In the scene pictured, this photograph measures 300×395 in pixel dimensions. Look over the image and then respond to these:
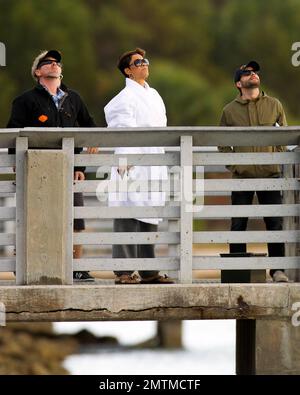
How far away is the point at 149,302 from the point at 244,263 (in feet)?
2.51

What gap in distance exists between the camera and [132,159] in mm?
11203

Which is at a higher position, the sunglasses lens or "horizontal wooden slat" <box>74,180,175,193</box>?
the sunglasses lens

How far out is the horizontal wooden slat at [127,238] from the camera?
1113 centimetres

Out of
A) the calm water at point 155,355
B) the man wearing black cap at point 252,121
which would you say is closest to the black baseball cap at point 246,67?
the man wearing black cap at point 252,121

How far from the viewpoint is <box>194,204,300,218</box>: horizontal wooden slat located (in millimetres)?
11188

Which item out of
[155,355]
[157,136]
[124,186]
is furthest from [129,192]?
[155,355]

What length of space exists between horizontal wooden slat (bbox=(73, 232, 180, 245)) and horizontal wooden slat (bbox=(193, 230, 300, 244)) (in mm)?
195

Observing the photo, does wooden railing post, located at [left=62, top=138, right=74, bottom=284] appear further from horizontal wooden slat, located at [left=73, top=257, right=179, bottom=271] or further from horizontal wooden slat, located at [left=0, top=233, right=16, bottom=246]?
horizontal wooden slat, located at [left=0, top=233, right=16, bottom=246]

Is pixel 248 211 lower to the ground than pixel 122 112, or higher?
lower

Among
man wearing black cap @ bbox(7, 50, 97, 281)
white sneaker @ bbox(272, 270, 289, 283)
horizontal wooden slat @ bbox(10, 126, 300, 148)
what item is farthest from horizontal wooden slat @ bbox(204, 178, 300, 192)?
man wearing black cap @ bbox(7, 50, 97, 281)

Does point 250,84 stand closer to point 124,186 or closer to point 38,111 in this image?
point 124,186

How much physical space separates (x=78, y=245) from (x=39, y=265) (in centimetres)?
58

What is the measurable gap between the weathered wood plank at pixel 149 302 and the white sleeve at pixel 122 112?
1.38m
